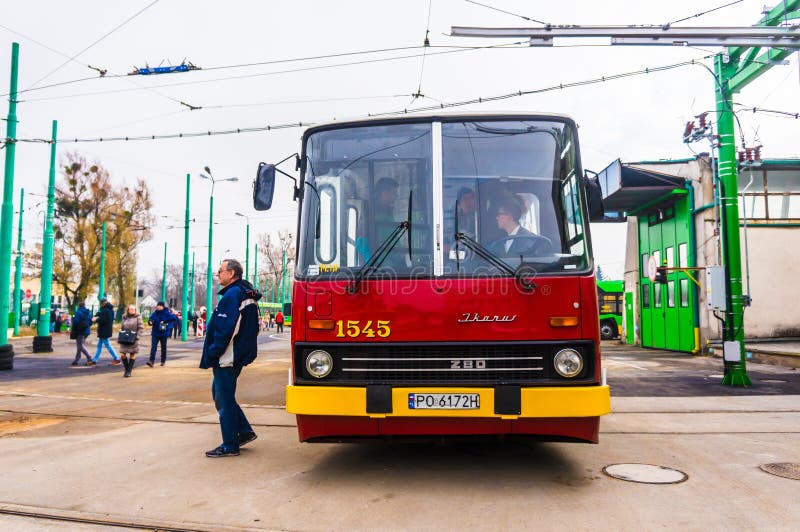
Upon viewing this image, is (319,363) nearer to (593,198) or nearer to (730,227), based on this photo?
(593,198)

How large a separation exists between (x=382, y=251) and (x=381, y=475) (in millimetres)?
1906

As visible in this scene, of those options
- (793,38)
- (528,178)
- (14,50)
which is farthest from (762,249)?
(14,50)

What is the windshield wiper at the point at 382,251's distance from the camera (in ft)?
16.5

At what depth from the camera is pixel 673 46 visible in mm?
10594

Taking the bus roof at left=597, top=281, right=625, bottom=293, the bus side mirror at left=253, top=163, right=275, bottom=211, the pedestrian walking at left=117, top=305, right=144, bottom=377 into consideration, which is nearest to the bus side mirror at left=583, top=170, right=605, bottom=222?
the bus side mirror at left=253, top=163, right=275, bottom=211

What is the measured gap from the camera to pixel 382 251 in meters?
5.11

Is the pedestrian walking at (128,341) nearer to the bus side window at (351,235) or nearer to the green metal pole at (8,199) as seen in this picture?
the green metal pole at (8,199)

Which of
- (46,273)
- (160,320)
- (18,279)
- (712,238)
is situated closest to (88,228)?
(18,279)

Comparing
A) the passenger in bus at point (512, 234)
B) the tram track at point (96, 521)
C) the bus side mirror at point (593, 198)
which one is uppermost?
the bus side mirror at point (593, 198)

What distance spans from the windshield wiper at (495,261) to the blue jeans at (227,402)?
257cm

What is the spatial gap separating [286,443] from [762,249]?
1853cm

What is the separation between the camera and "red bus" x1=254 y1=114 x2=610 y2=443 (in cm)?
476

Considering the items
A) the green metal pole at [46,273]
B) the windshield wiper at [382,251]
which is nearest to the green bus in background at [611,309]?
the green metal pole at [46,273]

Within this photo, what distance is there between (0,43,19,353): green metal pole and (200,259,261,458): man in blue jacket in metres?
13.0
